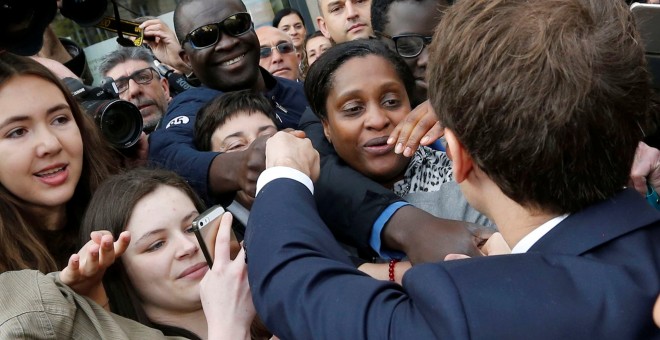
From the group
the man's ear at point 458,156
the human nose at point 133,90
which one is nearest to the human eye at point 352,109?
the man's ear at point 458,156

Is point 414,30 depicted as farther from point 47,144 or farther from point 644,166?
point 47,144

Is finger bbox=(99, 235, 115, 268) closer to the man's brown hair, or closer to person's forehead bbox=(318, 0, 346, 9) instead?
the man's brown hair

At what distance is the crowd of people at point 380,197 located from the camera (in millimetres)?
1095

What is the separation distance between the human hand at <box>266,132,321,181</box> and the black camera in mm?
964

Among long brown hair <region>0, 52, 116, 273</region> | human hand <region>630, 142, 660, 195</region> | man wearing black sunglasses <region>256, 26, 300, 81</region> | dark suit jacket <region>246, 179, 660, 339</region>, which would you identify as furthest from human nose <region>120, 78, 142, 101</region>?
dark suit jacket <region>246, 179, 660, 339</region>

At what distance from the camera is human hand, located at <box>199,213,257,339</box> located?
1499 millimetres

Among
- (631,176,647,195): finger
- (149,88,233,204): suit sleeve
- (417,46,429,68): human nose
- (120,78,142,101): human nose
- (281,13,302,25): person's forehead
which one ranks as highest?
(417,46,429,68): human nose

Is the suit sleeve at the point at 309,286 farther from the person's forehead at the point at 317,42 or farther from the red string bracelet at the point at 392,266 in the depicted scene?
the person's forehead at the point at 317,42

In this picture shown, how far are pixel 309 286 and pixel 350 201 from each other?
69 centimetres

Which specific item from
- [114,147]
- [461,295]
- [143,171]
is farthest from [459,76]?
[114,147]

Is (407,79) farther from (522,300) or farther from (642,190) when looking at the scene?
(522,300)

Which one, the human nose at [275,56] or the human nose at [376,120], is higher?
the human nose at [376,120]

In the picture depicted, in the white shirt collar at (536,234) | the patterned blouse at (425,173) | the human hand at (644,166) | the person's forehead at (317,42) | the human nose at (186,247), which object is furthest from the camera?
the person's forehead at (317,42)

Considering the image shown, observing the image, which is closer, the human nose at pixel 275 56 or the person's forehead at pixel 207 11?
the person's forehead at pixel 207 11
